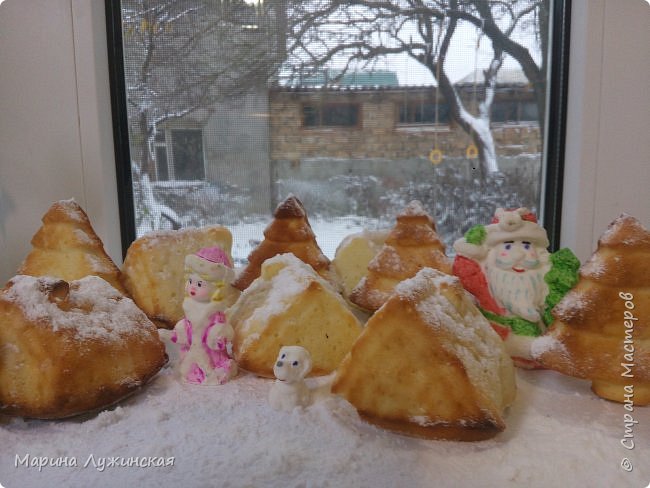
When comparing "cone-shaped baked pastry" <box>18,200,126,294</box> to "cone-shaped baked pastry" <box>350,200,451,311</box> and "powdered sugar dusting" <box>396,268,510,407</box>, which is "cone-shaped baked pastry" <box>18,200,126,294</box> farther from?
"powdered sugar dusting" <box>396,268,510,407</box>

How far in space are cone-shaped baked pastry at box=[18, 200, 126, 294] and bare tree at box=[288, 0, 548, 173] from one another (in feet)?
2.81

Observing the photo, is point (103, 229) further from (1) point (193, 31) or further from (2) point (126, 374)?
(2) point (126, 374)

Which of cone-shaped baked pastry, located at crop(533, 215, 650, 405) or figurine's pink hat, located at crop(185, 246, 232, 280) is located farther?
figurine's pink hat, located at crop(185, 246, 232, 280)

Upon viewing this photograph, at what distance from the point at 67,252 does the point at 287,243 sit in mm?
543

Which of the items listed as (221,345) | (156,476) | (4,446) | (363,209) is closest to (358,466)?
(156,476)

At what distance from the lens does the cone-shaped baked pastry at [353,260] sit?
147 cm

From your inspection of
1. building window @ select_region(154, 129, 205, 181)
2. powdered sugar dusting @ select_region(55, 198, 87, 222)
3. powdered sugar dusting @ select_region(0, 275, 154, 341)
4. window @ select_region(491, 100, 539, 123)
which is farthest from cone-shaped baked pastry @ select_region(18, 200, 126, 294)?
window @ select_region(491, 100, 539, 123)

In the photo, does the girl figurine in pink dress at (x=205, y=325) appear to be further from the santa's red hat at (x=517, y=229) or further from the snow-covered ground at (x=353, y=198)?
the snow-covered ground at (x=353, y=198)

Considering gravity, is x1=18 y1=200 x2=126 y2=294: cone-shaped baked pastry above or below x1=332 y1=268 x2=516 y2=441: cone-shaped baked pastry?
above

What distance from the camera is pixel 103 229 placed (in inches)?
65.1

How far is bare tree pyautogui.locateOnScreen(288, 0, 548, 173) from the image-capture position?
1.68 meters

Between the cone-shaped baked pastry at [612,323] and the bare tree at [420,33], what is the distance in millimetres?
842

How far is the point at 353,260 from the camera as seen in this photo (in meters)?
1.48

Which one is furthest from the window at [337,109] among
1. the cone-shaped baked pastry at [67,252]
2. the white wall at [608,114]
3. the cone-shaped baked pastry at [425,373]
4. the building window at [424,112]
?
the cone-shaped baked pastry at [425,373]
